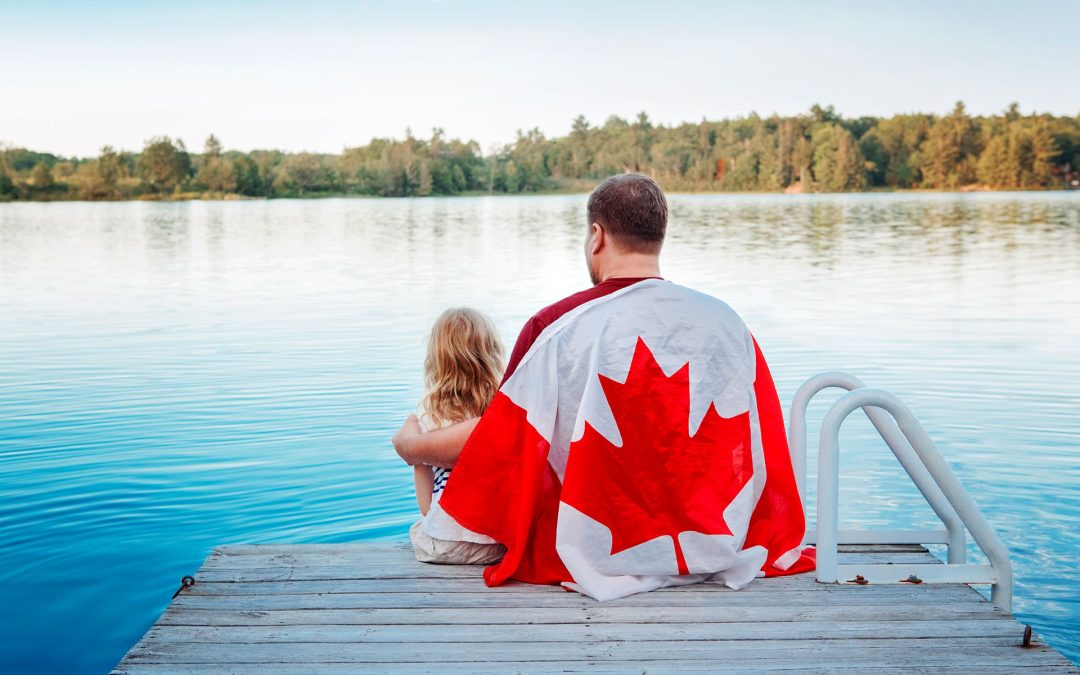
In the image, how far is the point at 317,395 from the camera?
9.09m

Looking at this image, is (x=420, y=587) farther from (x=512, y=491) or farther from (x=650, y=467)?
(x=650, y=467)

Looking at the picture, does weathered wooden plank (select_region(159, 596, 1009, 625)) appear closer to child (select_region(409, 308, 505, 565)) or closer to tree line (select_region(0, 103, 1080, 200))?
child (select_region(409, 308, 505, 565))

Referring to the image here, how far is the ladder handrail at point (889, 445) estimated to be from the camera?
A: 10.8 ft

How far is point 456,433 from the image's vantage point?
324 centimetres

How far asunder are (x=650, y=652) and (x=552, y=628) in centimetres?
29

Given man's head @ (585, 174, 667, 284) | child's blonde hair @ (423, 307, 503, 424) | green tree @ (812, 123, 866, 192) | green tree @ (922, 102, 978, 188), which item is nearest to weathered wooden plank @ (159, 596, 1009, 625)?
child's blonde hair @ (423, 307, 503, 424)

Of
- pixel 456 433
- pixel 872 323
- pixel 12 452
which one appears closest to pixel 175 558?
pixel 12 452

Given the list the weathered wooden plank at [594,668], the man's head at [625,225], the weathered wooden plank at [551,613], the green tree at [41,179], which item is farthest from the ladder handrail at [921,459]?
the green tree at [41,179]

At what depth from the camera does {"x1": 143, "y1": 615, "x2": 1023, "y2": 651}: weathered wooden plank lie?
2645mm

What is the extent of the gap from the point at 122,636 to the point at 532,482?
2.80m

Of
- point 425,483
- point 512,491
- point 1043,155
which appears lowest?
point 425,483

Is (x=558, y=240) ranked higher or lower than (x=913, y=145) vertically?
lower

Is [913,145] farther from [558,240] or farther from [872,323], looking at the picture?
[872,323]

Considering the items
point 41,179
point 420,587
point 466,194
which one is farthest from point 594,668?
point 466,194
